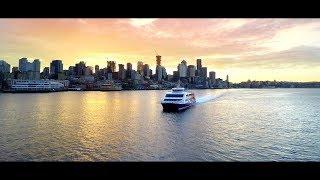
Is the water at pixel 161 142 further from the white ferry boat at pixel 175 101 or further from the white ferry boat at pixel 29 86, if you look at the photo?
the white ferry boat at pixel 29 86

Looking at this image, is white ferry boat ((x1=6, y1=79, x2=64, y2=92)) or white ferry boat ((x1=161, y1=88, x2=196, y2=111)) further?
white ferry boat ((x1=6, y1=79, x2=64, y2=92))

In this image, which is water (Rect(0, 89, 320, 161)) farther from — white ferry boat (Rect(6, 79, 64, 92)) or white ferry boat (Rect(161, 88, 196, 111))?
white ferry boat (Rect(6, 79, 64, 92))

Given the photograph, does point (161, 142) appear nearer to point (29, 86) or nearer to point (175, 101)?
point (175, 101)

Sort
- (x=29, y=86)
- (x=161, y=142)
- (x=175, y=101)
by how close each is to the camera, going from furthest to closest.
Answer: (x=29, y=86), (x=175, y=101), (x=161, y=142)

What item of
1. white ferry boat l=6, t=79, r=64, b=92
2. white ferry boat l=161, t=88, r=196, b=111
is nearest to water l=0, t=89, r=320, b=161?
white ferry boat l=161, t=88, r=196, b=111

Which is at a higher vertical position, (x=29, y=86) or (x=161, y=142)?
(x=29, y=86)

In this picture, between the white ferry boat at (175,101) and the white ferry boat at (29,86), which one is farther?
the white ferry boat at (29,86)

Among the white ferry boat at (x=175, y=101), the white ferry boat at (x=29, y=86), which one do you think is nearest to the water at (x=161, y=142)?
the white ferry boat at (x=175, y=101)

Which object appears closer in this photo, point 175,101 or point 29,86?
point 175,101

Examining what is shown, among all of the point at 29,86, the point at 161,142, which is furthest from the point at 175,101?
the point at 29,86

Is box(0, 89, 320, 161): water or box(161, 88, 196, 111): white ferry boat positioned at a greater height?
box(161, 88, 196, 111): white ferry boat

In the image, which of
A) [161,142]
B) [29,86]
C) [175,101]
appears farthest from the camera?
[29,86]
